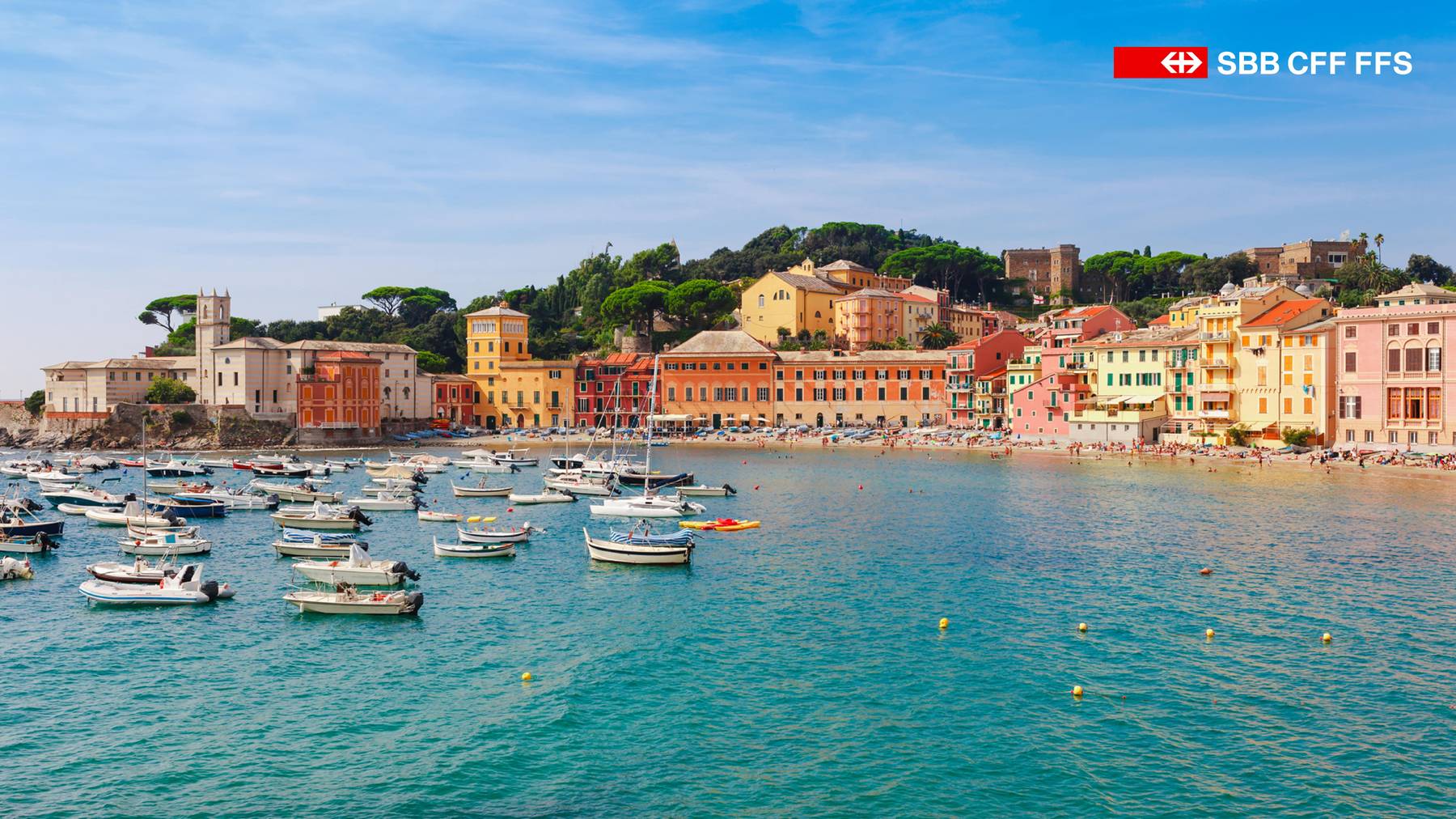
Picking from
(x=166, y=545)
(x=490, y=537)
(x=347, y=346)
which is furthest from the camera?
(x=347, y=346)

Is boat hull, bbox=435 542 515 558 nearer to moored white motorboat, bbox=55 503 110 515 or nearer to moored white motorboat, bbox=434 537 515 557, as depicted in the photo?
Answer: moored white motorboat, bbox=434 537 515 557

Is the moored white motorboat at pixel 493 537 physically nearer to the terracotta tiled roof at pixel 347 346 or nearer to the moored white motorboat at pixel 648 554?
the moored white motorboat at pixel 648 554

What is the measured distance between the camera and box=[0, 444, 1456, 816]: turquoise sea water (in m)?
19.1

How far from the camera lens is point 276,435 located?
103 metres

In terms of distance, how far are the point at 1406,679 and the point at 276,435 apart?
3851 inches

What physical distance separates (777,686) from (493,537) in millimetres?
20250

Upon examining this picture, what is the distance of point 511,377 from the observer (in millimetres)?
Result: 115625

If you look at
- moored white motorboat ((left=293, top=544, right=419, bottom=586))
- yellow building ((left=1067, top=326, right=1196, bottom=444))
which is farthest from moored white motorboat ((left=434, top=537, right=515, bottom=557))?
yellow building ((left=1067, top=326, right=1196, bottom=444))

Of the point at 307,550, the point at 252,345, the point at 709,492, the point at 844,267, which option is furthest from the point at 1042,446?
the point at 252,345

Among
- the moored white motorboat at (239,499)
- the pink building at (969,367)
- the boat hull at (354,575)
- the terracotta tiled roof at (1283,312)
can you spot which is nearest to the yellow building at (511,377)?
the pink building at (969,367)

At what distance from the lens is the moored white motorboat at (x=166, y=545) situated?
131ft

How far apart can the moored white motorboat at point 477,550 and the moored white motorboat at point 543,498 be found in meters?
16.1

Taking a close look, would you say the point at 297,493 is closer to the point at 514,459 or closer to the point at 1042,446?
the point at 514,459

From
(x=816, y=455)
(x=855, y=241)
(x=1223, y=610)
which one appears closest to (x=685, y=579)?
(x=1223, y=610)
